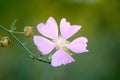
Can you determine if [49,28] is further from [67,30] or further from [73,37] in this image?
[73,37]

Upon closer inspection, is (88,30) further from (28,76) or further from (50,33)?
(50,33)

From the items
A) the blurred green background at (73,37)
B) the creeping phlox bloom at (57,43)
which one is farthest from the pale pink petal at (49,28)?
→ the blurred green background at (73,37)

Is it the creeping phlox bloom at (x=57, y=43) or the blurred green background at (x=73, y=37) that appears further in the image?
the blurred green background at (x=73, y=37)

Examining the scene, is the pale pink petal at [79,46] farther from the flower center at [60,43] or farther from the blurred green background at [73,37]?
the blurred green background at [73,37]

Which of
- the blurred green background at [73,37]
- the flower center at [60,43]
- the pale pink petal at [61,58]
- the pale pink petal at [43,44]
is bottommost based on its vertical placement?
the pale pink petal at [61,58]

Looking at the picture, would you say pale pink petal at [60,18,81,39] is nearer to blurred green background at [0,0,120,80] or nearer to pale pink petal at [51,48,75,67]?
pale pink petal at [51,48,75,67]
